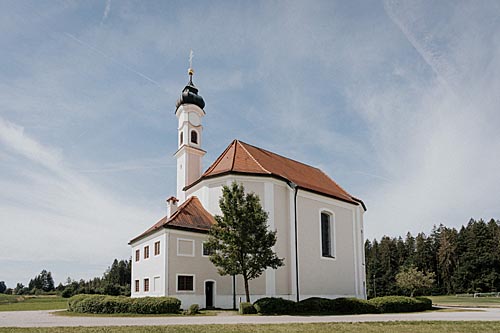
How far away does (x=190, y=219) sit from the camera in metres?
29.0

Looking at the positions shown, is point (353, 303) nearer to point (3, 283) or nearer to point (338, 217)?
point (338, 217)

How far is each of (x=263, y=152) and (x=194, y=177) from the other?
612cm

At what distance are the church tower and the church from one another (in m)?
0.08

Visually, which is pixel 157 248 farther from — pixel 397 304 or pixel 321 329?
pixel 321 329

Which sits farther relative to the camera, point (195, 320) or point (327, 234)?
point (327, 234)

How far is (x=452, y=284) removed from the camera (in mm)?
79250

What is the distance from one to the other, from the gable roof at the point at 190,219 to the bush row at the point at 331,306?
24.7ft

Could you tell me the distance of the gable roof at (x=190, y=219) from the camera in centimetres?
2777

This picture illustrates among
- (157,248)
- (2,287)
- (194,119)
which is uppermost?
(194,119)

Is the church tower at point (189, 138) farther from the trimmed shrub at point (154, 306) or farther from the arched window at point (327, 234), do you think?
the trimmed shrub at point (154, 306)

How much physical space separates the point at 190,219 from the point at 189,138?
9.34 m

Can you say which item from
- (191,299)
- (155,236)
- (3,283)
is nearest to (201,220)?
(155,236)

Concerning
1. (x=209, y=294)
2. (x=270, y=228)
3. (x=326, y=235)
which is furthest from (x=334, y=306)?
(x=326, y=235)

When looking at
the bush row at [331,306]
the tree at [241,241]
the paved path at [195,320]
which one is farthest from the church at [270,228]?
the paved path at [195,320]
